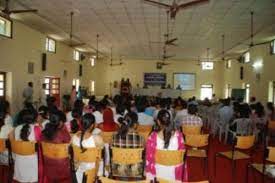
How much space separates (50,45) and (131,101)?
7.40m

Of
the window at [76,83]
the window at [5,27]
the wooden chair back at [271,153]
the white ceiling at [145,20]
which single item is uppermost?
the white ceiling at [145,20]

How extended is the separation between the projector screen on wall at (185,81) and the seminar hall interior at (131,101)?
78mm

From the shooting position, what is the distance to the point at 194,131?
5.98m

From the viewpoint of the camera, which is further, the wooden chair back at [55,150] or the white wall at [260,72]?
the white wall at [260,72]

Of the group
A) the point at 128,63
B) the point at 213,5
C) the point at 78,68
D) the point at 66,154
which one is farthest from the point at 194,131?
the point at 128,63

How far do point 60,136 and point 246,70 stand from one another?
14.7 metres

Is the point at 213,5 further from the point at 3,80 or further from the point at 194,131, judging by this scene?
the point at 3,80

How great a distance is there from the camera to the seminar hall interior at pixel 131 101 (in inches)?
141

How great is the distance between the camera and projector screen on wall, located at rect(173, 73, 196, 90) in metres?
23.2

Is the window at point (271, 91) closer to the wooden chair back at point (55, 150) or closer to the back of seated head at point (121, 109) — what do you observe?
the back of seated head at point (121, 109)

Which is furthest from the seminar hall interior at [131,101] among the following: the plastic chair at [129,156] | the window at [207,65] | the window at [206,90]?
the window at [207,65]

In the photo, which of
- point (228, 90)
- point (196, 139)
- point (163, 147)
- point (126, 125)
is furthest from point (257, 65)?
point (163, 147)

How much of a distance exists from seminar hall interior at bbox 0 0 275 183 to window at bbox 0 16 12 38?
3 centimetres

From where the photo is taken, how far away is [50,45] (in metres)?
13.8
